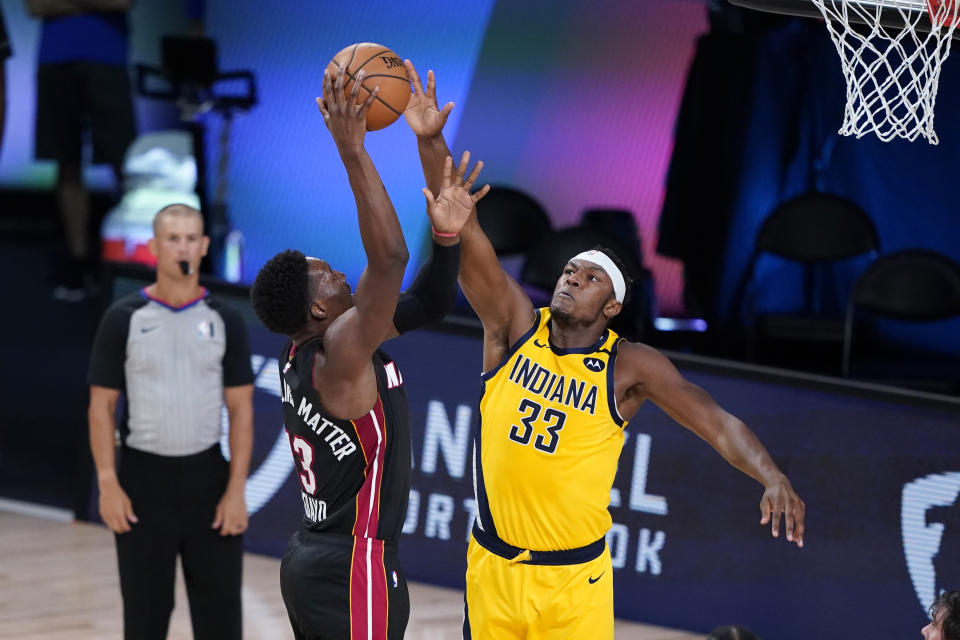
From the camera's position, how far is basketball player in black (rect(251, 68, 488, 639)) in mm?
3709

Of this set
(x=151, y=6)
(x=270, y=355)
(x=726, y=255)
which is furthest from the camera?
(x=151, y=6)

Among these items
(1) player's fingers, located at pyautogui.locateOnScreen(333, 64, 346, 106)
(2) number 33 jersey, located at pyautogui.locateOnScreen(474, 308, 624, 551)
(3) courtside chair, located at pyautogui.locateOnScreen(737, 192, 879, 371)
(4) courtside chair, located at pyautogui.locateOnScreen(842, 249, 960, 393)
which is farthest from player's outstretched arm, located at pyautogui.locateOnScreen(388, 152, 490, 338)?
(3) courtside chair, located at pyautogui.locateOnScreen(737, 192, 879, 371)

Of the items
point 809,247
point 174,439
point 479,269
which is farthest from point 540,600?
point 809,247

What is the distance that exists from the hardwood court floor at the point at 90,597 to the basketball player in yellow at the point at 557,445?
1.96 m

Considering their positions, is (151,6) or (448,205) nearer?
(448,205)

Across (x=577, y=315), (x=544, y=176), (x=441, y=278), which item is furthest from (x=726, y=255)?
(x=441, y=278)

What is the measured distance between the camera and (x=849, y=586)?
5.90 m

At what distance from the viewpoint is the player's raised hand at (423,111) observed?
12.7 ft

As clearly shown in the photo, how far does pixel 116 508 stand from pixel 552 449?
1.71 m

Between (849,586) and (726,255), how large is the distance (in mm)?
3162

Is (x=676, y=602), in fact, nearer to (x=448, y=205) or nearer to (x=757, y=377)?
(x=757, y=377)

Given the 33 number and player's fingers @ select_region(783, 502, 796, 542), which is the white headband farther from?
player's fingers @ select_region(783, 502, 796, 542)

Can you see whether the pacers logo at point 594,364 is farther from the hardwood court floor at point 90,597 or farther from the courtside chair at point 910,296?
the courtside chair at point 910,296

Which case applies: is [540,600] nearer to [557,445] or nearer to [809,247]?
[557,445]
